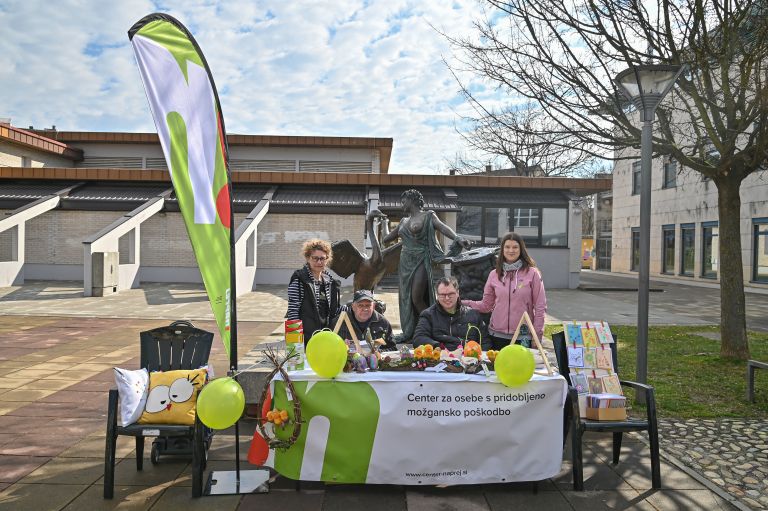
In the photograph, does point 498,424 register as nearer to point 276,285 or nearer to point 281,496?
point 281,496

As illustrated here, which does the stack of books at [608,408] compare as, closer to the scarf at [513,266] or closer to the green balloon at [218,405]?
the scarf at [513,266]

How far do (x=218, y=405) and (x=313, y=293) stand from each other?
5.75ft

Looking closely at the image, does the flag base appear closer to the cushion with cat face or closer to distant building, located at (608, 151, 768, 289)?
the cushion with cat face

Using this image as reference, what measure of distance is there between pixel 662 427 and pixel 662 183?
96.5 ft

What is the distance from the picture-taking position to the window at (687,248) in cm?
2836

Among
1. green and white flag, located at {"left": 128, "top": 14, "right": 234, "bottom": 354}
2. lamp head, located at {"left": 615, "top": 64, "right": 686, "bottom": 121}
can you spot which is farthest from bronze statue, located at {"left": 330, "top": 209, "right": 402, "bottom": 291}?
lamp head, located at {"left": 615, "top": 64, "right": 686, "bottom": 121}

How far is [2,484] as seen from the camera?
3.67 m

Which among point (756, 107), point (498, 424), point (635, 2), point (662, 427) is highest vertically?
point (635, 2)

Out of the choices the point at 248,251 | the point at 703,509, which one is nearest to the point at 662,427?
the point at 703,509

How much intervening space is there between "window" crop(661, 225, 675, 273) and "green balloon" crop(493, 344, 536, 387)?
30811mm

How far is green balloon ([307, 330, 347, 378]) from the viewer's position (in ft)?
11.4

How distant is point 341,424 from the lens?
3.53m

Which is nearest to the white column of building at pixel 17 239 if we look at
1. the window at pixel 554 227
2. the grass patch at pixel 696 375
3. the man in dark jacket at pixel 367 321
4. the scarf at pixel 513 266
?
the grass patch at pixel 696 375

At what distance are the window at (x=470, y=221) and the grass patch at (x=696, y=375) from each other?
11.7 m
